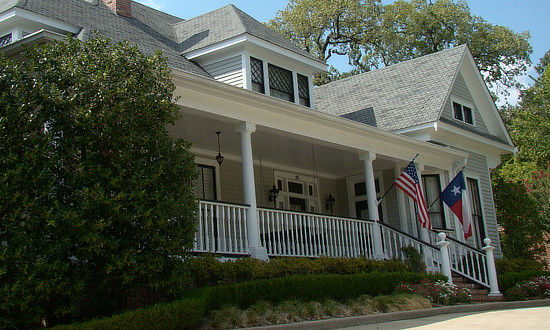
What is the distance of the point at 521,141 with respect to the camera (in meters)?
32.3

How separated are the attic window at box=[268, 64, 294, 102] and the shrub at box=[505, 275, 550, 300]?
24.0ft

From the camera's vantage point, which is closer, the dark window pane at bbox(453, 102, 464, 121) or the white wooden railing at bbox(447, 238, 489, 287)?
the white wooden railing at bbox(447, 238, 489, 287)

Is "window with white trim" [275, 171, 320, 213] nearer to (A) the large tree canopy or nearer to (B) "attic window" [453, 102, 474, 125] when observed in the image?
(B) "attic window" [453, 102, 474, 125]

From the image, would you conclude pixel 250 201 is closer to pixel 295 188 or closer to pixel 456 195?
pixel 456 195

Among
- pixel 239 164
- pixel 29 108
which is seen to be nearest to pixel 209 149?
pixel 239 164

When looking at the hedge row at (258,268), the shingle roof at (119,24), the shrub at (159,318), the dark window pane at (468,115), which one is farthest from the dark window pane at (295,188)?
the shrub at (159,318)

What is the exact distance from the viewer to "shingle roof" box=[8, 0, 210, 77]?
14.2 meters

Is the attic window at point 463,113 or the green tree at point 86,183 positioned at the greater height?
the attic window at point 463,113

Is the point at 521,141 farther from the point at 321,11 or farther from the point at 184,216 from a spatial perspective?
the point at 184,216

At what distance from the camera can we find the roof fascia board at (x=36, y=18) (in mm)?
13086

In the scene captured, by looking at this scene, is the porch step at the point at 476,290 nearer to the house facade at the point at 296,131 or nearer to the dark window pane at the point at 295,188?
the house facade at the point at 296,131

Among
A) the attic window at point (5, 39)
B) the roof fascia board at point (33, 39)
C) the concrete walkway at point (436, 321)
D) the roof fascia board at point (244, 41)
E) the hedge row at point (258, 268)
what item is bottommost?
the concrete walkway at point (436, 321)

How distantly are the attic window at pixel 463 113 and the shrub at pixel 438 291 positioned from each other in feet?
30.1

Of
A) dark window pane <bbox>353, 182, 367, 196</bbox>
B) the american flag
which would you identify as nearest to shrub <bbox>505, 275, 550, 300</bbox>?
the american flag
